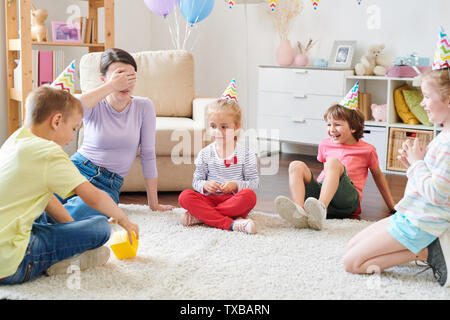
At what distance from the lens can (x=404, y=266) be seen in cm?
184

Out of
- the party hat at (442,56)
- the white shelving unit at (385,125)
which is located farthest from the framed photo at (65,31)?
the party hat at (442,56)

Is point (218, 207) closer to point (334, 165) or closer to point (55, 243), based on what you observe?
point (334, 165)

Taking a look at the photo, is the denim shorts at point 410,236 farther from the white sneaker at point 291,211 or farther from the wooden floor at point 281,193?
the wooden floor at point 281,193

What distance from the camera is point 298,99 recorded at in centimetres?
418

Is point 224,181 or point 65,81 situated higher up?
point 65,81

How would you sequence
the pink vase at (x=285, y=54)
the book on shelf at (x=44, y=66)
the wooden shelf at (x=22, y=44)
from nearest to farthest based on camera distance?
A: the wooden shelf at (x=22, y=44) → the book on shelf at (x=44, y=66) → the pink vase at (x=285, y=54)

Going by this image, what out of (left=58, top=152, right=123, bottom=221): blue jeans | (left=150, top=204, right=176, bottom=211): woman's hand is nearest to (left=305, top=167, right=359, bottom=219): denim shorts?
(left=150, top=204, right=176, bottom=211): woman's hand

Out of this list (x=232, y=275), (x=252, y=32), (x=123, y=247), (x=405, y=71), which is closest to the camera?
(x=232, y=275)

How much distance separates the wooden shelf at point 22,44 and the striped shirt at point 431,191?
8.99 feet

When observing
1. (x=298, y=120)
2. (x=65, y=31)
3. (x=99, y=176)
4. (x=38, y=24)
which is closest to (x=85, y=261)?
(x=99, y=176)

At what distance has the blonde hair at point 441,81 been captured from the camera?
1613mm

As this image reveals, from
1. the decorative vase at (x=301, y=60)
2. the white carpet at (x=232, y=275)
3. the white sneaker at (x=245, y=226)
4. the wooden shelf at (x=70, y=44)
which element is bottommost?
the white carpet at (x=232, y=275)

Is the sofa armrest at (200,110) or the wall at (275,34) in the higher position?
the wall at (275,34)

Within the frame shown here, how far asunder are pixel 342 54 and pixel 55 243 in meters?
2.99
